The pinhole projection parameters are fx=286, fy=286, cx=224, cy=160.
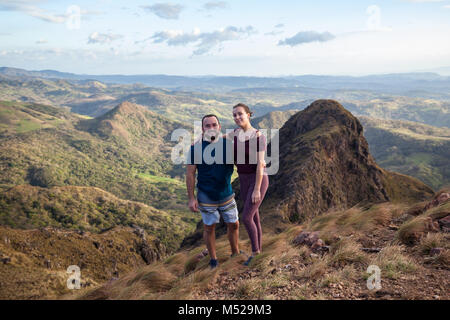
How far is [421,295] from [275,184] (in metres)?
27.1

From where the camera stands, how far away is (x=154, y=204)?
170125 millimetres

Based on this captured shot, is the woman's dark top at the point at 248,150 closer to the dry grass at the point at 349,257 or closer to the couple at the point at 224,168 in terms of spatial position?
the couple at the point at 224,168

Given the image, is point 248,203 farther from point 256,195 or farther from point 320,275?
point 320,275

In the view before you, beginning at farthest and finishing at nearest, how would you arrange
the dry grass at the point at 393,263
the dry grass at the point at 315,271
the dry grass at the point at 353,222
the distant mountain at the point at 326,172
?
the distant mountain at the point at 326,172 < the dry grass at the point at 353,222 < the dry grass at the point at 315,271 < the dry grass at the point at 393,263

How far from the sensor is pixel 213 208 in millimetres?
5945

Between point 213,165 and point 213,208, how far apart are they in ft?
3.01

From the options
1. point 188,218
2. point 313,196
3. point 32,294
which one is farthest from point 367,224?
point 188,218

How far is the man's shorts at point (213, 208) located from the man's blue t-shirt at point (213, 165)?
0.11 meters

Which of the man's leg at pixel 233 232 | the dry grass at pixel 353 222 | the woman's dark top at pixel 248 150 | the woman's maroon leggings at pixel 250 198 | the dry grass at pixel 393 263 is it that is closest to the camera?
the dry grass at pixel 393 263

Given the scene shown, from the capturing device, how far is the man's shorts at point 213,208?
5926mm

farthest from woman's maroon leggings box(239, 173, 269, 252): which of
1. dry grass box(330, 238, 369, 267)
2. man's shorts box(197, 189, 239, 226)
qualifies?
dry grass box(330, 238, 369, 267)

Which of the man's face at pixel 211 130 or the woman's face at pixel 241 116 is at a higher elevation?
the woman's face at pixel 241 116

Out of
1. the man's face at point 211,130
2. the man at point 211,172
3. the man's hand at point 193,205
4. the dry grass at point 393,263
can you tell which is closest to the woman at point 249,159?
the man at point 211,172

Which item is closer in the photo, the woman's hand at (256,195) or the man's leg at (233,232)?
the woman's hand at (256,195)
